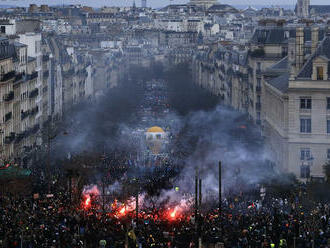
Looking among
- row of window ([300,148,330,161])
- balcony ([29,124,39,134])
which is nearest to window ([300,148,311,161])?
row of window ([300,148,330,161])

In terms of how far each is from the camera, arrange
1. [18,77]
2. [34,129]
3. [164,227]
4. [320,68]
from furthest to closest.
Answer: [34,129] → [18,77] → [320,68] → [164,227]

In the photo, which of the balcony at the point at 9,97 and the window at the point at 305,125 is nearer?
the window at the point at 305,125

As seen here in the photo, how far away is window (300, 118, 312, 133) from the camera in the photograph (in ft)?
201

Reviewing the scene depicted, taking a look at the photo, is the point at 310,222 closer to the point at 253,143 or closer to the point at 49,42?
the point at 253,143

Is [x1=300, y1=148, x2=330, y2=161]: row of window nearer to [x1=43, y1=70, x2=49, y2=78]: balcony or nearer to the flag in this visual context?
the flag

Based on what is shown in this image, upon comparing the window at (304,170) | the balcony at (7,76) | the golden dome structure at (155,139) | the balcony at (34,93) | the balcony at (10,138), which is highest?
the balcony at (7,76)

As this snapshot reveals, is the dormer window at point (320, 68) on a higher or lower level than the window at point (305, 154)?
higher

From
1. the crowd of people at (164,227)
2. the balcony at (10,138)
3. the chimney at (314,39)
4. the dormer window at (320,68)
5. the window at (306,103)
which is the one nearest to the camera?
the crowd of people at (164,227)

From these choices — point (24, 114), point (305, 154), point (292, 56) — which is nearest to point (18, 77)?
point (24, 114)

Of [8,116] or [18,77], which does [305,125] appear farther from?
[18,77]

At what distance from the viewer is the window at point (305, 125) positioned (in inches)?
2411

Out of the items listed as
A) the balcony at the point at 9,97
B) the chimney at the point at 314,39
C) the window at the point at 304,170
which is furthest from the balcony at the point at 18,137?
the chimney at the point at 314,39

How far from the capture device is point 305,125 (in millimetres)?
61375

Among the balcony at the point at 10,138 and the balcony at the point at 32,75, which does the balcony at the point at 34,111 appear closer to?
the balcony at the point at 32,75
